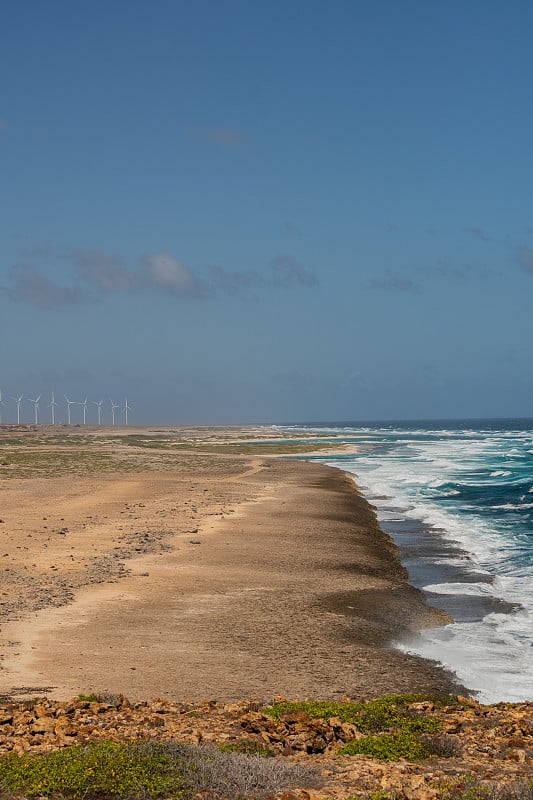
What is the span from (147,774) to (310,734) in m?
2.82

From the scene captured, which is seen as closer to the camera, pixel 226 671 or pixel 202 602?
pixel 226 671

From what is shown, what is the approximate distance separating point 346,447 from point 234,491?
Answer: 73.9m

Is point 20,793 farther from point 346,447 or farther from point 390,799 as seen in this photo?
point 346,447

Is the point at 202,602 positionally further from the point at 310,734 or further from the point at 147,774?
the point at 147,774

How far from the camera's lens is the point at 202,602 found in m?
20.3

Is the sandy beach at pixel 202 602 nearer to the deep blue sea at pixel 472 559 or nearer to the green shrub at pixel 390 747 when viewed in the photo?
the deep blue sea at pixel 472 559

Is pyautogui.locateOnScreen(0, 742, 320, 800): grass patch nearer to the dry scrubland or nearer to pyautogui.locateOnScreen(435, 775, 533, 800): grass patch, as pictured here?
the dry scrubland

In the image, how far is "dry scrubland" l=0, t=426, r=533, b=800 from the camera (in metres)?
9.07

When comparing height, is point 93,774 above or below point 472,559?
above

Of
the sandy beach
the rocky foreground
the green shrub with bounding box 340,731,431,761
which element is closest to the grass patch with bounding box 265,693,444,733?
the rocky foreground

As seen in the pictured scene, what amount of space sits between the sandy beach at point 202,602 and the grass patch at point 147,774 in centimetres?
385

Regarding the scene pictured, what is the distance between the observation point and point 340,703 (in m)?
12.6

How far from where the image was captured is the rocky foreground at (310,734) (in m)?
9.12

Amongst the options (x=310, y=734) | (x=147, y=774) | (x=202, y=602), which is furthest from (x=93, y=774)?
(x=202, y=602)
